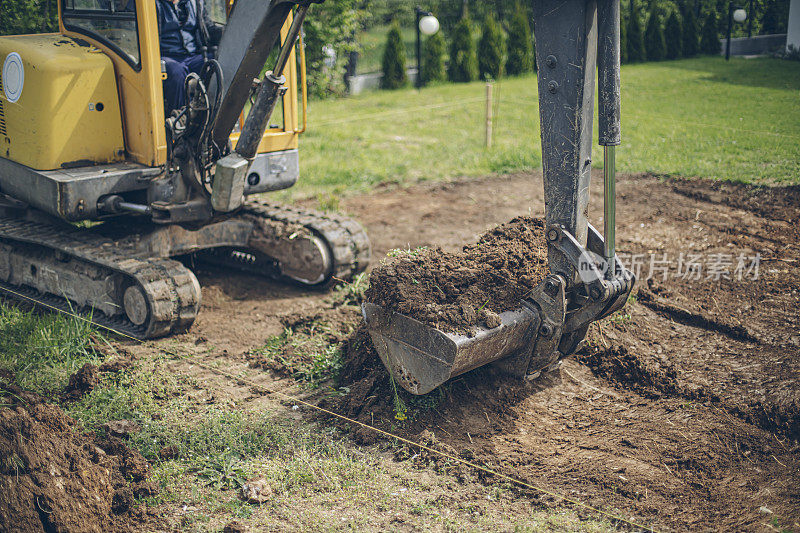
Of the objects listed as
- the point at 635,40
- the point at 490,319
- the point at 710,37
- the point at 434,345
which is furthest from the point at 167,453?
the point at 635,40

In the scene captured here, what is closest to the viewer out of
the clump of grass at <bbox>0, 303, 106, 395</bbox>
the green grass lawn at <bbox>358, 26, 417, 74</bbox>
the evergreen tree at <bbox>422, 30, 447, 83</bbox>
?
the clump of grass at <bbox>0, 303, 106, 395</bbox>

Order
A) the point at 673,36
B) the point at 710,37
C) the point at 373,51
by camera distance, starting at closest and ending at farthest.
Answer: the point at 710,37 < the point at 673,36 < the point at 373,51

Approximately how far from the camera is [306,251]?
21.9 feet

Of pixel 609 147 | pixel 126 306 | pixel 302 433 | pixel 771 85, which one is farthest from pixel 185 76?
pixel 771 85

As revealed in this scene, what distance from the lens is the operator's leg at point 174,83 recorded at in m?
5.95

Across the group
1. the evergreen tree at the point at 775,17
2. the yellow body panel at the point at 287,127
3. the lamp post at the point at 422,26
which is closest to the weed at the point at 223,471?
the yellow body panel at the point at 287,127

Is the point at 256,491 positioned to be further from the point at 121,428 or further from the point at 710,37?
the point at 710,37

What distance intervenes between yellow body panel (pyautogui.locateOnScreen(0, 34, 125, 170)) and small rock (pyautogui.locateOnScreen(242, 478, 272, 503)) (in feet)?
10.5

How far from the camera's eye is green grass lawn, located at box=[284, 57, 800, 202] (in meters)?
7.51

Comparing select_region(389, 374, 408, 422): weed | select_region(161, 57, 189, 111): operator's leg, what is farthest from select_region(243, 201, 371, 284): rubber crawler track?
select_region(389, 374, 408, 422): weed

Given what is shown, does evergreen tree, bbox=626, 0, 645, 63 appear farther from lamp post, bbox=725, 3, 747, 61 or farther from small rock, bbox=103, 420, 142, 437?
small rock, bbox=103, 420, 142, 437

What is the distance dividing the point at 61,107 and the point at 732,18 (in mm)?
6080

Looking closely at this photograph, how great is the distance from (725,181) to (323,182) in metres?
4.76

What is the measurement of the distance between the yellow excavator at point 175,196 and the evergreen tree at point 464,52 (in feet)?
37.0
